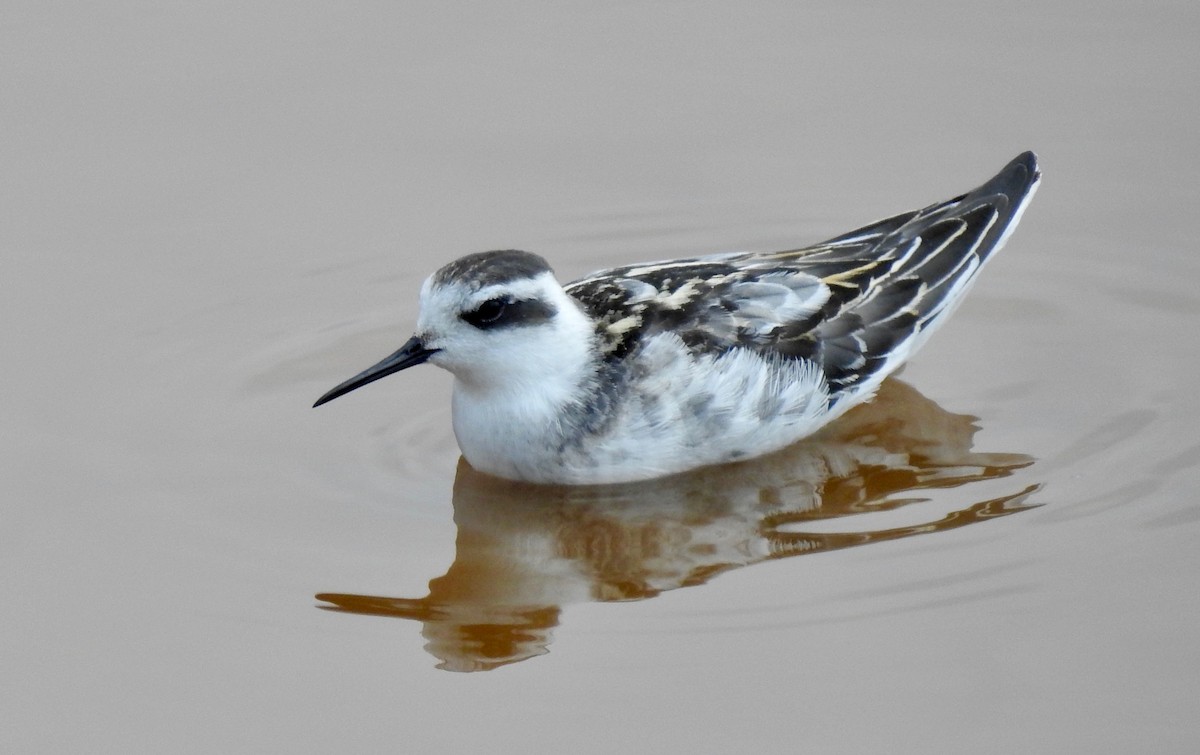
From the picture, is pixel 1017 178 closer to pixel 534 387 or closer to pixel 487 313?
pixel 534 387

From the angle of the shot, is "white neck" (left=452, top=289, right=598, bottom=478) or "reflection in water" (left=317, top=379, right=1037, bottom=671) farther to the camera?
"white neck" (left=452, top=289, right=598, bottom=478)

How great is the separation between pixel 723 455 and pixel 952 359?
2127 mm

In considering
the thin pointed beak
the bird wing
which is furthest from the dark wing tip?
the thin pointed beak

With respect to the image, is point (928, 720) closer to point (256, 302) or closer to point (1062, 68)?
point (256, 302)

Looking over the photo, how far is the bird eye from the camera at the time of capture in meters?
9.37

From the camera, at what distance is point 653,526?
31.5ft

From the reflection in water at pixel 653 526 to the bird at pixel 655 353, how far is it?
0.48 feet

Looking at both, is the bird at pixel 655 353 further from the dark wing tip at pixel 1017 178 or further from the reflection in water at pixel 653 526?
the dark wing tip at pixel 1017 178

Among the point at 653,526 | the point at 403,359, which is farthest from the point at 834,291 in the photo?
the point at 403,359

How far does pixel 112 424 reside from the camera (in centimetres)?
1047

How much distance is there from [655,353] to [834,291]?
139 cm

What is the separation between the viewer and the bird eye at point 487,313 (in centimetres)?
937

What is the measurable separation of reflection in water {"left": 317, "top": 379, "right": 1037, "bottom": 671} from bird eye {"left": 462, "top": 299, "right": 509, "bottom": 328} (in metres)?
1.10

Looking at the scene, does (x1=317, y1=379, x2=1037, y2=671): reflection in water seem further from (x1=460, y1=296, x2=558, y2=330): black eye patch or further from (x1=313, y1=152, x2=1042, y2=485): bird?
(x1=460, y1=296, x2=558, y2=330): black eye patch
